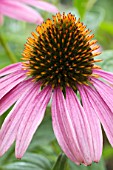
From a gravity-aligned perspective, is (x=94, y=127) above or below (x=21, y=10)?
below

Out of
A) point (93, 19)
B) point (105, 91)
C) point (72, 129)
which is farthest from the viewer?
point (93, 19)

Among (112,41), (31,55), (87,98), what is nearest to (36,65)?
(31,55)

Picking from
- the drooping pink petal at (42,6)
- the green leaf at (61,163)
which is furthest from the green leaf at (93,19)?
the green leaf at (61,163)

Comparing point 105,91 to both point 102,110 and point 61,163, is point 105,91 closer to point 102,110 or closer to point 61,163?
point 102,110

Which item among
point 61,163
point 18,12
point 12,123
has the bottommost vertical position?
point 61,163

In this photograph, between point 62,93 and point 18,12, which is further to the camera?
point 18,12

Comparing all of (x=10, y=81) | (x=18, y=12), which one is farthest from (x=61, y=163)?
(x=18, y=12)

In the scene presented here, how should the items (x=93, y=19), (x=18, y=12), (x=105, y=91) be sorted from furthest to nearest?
(x=93, y=19) < (x=18, y=12) < (x=105, y=91)
